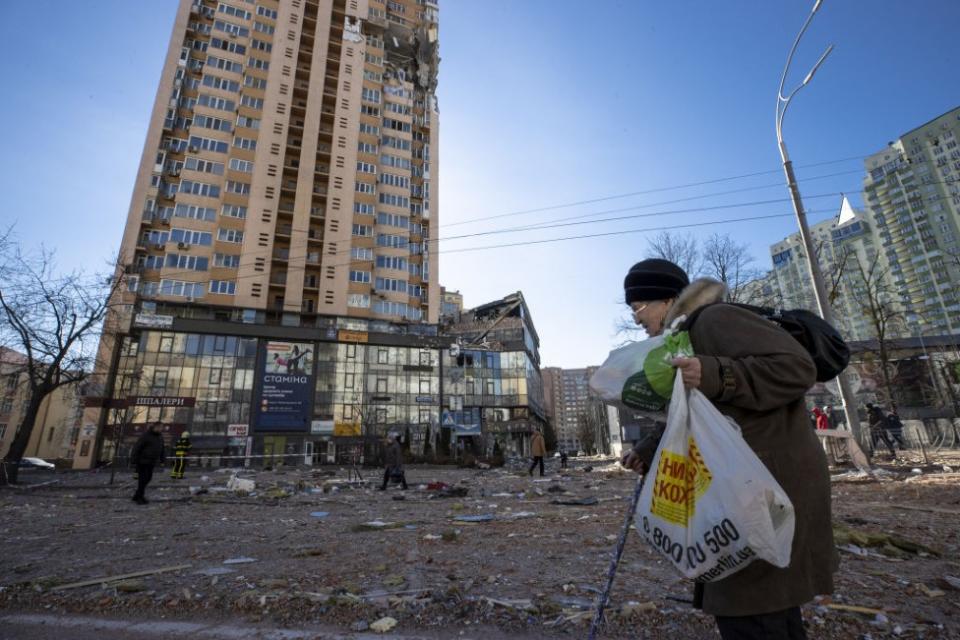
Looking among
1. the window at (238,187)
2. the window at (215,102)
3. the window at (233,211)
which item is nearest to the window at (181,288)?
the window at (233,211)

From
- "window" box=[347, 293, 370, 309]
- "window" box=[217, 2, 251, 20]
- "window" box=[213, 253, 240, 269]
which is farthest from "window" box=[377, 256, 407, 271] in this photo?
"window" box=[217, 2, 251, 20]

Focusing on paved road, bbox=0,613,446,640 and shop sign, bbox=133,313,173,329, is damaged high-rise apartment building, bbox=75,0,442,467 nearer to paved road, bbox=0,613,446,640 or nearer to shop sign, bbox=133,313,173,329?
shop sign, bbox=133,313,173,329

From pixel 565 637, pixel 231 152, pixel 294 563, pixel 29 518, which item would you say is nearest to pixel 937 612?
pixel 565 637

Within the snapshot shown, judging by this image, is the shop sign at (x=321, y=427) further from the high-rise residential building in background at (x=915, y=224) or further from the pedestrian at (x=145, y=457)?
the high-rise residential building in background at (x=915, y=224)

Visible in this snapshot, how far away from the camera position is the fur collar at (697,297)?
1770mm

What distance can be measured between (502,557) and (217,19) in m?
62.4

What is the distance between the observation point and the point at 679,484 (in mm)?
1378

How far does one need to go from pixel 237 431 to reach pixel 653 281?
41232 mm

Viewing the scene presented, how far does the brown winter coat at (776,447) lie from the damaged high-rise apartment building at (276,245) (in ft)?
104

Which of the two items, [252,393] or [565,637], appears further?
[252,393]

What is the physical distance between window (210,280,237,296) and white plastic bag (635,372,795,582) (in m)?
44.0

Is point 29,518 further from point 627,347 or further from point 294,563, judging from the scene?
point 627,347

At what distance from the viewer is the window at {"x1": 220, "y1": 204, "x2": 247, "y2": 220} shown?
134ft

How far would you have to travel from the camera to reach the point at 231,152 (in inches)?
1681
